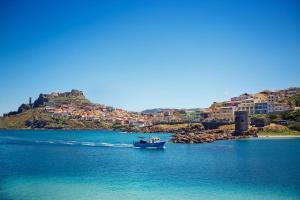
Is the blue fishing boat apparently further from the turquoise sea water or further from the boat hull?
the turquoise sea water

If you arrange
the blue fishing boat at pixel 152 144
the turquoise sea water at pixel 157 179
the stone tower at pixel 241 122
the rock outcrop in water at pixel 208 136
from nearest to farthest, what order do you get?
1. the turquoise sea water at pixel 157 179
2. the blue fishing boat at pixel 152 144
3. the rock outcrop in water at pixel 208 136
4. the stone tower at pixel 241 122

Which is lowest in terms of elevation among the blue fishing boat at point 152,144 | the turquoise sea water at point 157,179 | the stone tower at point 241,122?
the turquoise sea water at point 157,179

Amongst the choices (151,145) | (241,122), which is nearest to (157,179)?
(151,145)

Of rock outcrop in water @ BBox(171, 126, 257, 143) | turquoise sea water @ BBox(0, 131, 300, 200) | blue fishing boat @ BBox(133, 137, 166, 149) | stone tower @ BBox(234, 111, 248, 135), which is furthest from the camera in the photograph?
stone tower @ BBox(234, 111, 248, 135)

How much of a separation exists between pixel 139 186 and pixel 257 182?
11.8 metres

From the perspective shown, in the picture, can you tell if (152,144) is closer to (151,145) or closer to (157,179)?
(151,145)

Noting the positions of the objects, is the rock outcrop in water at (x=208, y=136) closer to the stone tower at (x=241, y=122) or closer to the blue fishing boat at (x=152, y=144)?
the stone tower at (x=241, y=122)

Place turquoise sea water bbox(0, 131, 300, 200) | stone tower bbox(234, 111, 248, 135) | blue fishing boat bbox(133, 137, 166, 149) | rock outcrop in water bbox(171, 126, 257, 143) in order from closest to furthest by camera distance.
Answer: turquoise sea water bbox(0, 131, 300, 200)
blue fishing boat bbox(133, 137, 166, 149)
rock outcrop in water bbox(171, 126, 257, 143)
stone tower bbox(234, 111, 248, 135)

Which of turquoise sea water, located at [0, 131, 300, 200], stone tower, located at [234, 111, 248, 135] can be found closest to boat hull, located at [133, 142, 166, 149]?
turquoise sea water, located at [0, 131, 300, 200]

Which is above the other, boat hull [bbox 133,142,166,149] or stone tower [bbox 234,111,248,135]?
stone tower [bbox 234,111,248,135]

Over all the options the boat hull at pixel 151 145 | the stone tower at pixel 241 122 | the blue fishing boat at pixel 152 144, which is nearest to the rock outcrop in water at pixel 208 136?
the stone tower at pixel 241 122

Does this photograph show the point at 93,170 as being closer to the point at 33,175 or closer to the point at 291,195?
→ the point at 33,175

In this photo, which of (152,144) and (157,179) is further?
(152,144)

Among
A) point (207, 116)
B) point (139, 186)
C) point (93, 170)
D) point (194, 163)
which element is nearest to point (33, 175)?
point (93, 170)
